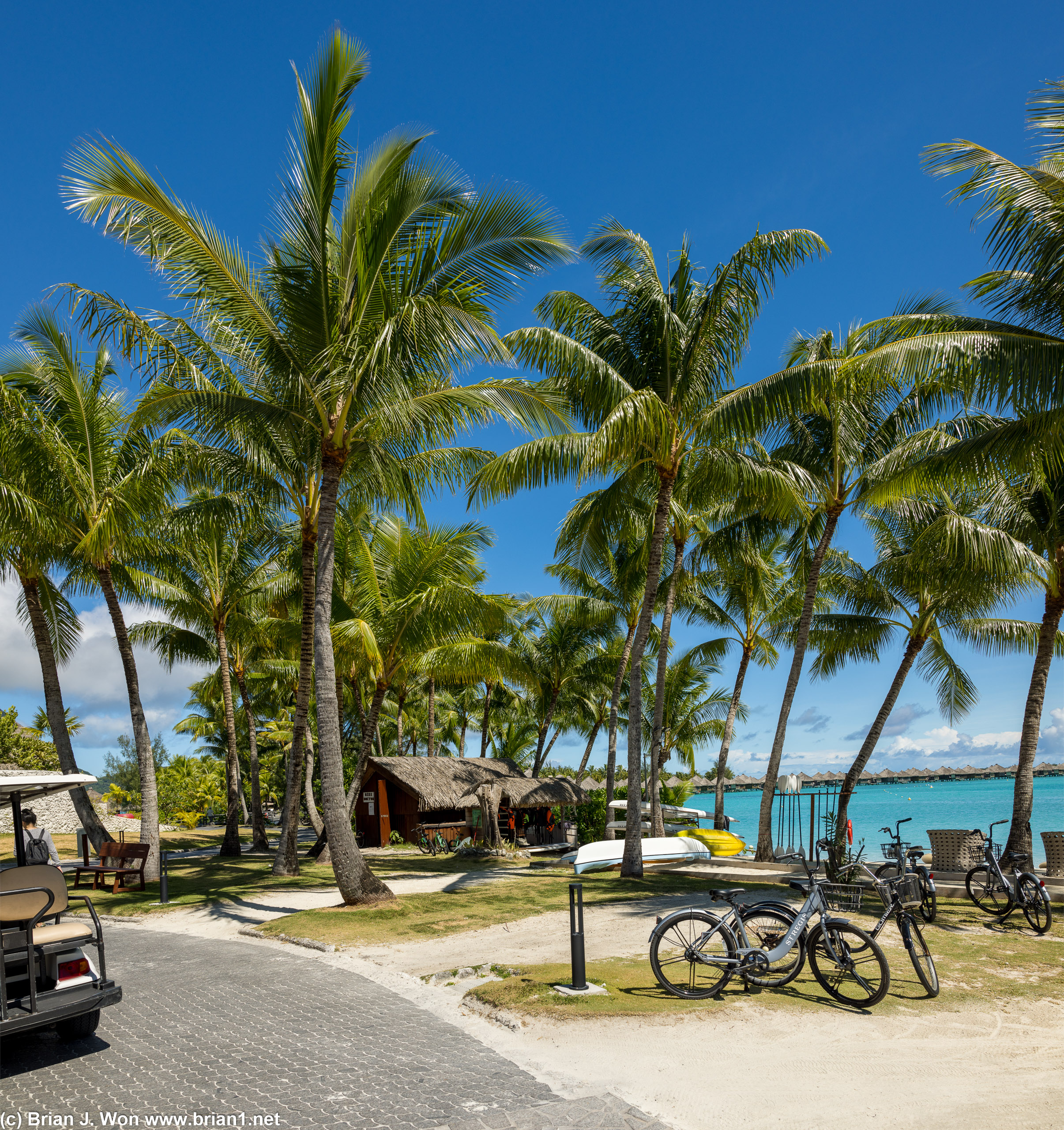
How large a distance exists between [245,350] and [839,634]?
15010mm

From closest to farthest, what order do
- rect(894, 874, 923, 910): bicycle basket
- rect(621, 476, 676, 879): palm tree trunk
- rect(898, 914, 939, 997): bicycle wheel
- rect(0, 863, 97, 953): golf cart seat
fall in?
rect(0, 863, 97, 953): golf cart seat
rect(898, 914, 939, 997): bicycle wheel
rect(894, 874, 923, 910): bicycle basket
rect(621, 476, 676, 879): palm tree trunk

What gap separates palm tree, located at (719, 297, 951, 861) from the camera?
14109 millimetres

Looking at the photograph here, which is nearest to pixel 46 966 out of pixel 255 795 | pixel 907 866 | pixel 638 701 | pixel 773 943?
pixel 773 943

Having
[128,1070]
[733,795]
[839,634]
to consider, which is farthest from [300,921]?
[733,795]

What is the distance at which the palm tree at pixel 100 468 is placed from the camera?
14555 millimetres

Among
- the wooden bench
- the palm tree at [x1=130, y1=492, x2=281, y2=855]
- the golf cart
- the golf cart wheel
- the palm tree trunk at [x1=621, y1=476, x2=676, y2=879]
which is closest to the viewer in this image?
the golf cart

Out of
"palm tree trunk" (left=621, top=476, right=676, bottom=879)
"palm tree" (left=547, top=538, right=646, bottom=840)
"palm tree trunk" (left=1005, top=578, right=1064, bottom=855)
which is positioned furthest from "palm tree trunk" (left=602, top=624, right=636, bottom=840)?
"palm tree trunk" (left=1005, top=578, right=1064, bottom=855)

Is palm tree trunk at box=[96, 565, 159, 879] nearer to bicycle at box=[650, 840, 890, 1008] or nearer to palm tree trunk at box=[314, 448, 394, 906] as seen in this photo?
palm tree trunk at box=[314, 448, 394, 906]

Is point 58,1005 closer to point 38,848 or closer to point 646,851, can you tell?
point 38,848

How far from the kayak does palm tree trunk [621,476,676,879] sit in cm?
24

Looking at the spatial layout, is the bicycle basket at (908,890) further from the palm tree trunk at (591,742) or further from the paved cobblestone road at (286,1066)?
the palm tree trunk at (591,742)

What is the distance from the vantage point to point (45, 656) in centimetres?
1659

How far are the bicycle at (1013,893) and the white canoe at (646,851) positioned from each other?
4.21 m

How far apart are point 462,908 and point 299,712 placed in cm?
639
